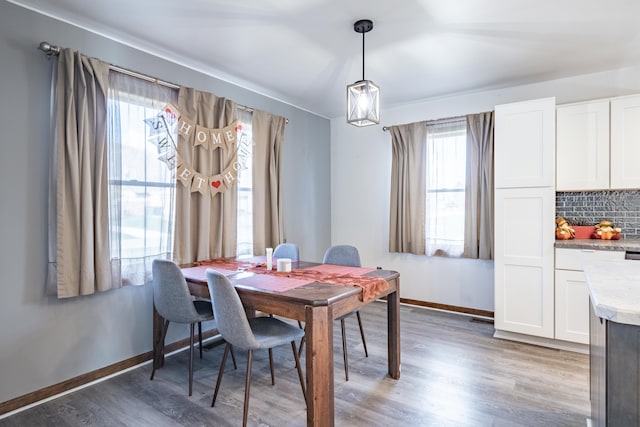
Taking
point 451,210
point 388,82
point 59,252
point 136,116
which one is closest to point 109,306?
point 59,252

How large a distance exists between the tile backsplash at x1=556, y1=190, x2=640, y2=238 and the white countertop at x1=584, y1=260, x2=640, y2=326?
6.05ft

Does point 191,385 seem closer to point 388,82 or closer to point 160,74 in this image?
point 160,74

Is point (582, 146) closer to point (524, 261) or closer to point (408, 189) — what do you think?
point (524, 261)

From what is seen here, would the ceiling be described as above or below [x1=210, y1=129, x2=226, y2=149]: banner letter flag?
above

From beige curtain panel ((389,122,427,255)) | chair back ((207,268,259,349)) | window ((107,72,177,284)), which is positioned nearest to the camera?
chair back ((207,268,259,349))

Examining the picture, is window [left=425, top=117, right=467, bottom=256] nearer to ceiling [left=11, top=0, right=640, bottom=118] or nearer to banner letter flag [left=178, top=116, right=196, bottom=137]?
ceiling [left=11, top=0, right=640, bottom=118]

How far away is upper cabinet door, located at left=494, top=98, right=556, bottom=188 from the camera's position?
10.1 ft

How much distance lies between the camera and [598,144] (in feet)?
10.1

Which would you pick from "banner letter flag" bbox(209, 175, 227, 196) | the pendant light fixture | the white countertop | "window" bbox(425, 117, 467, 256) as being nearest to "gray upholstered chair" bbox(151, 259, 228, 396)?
"banner letter flag" bbox(209, 175, 227, 196)

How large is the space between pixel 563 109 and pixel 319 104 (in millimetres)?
2606

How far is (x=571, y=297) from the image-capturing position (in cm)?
298

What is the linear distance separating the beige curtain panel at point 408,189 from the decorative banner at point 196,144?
1.93m

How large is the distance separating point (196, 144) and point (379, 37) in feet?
5.83

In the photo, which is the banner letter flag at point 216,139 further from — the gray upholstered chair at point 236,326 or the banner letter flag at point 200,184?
the gray upholstered chair at point 236,326
